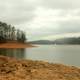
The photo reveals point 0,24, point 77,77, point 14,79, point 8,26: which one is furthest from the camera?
point 8,26

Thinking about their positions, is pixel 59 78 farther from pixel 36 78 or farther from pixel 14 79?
pixel 14 79

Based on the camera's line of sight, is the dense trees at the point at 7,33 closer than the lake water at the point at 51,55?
No

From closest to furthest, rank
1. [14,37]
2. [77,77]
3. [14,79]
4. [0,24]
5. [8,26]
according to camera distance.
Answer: [14,79] < [77,77] < [0,24] < [8,26] < [14,37]

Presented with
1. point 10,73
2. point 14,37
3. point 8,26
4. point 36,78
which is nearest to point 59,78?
point 36,78

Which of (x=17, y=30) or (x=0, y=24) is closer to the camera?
(x=0, y=24)

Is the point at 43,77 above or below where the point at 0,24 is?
below

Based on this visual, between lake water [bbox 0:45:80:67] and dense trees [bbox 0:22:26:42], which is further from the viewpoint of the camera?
dense trees [bbox 0:22:26:42]

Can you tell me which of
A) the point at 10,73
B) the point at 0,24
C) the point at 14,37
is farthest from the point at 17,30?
the point at 10,73

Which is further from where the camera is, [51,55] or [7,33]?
[7,33]

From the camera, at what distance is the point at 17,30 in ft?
385

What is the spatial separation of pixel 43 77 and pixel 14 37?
108 meters

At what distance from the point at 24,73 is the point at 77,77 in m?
2.58

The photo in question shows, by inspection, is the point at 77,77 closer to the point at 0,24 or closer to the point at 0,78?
Answer: the point at 0,78

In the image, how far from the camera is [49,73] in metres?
10.3
